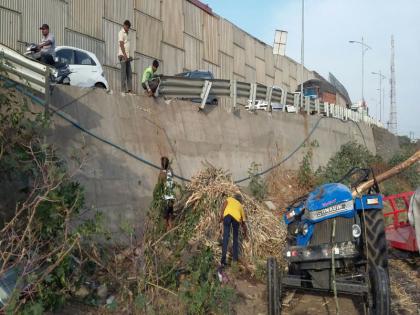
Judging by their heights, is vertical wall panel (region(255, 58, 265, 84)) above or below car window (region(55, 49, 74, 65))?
above

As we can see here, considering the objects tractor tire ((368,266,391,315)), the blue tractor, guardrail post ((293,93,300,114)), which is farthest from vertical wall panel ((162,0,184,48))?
tractor tire ((368,266,391,315))

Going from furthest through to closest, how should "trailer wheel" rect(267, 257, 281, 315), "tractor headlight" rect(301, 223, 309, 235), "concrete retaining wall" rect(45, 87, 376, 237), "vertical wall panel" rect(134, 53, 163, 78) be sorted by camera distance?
"vertical wall panel" rect(134, 53, 163, 78) < "concrete retaining wall" rect(45, 87, 376, 237) < "tractor headlight" rect(301, 223, 309, 235) < "trailer wheel" rect(267, 257, 281, 315)

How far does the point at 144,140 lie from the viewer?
1134 cm

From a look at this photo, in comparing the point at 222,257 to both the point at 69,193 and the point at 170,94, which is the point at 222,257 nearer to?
the point at 69,193

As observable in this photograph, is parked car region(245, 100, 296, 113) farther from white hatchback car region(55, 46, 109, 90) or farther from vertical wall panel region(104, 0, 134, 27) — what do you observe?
vertical wall panel region(104, 0, 134, 27)

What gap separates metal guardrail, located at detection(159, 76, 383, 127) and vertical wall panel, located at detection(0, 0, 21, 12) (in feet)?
28.4

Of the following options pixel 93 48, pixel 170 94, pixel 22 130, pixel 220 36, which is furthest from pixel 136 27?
pixel 22 130

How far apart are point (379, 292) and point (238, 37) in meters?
31.2

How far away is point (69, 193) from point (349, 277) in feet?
12.9

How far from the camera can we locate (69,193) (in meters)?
7.31

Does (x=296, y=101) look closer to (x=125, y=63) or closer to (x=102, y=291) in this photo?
(x=125, y=63)

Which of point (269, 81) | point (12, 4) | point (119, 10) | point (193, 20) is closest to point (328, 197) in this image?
point (12, 4)

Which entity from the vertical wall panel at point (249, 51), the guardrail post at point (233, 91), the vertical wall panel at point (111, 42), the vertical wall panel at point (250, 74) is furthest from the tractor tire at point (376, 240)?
the vertical wall panel at point (249, 51)

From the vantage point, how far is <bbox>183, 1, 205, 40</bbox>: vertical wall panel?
96.3ft
